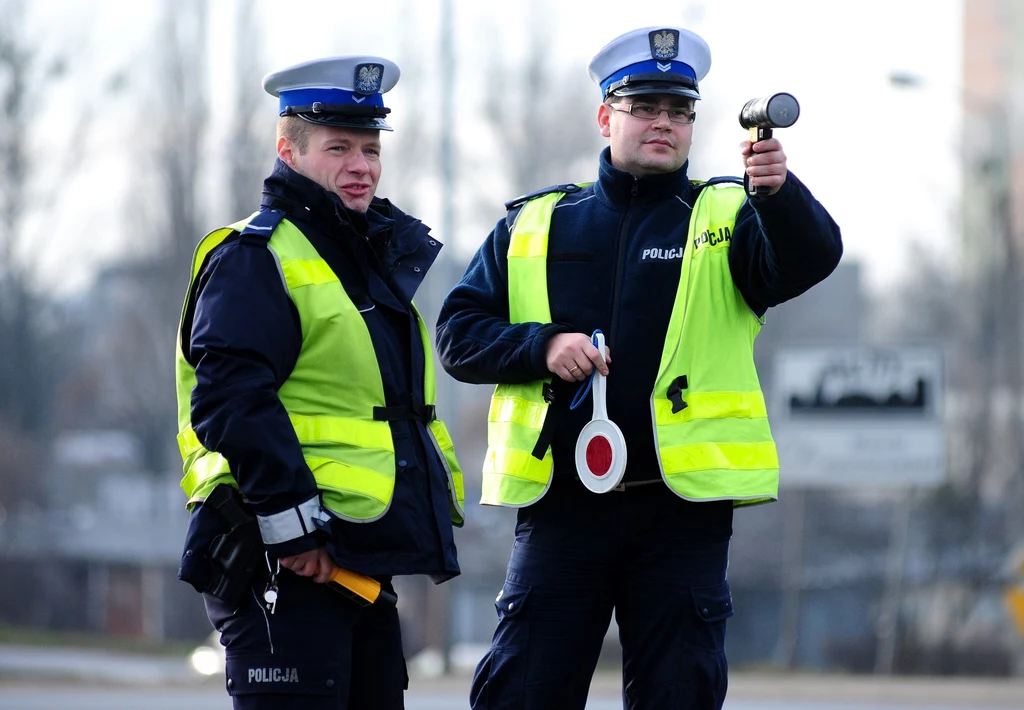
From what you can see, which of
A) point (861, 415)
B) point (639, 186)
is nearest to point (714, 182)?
point (639, 186)

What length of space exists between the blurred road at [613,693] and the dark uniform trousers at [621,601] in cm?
664

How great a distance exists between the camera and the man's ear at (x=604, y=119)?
440 centimetres

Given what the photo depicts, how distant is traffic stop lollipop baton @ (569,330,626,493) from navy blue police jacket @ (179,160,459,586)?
36 centimetres

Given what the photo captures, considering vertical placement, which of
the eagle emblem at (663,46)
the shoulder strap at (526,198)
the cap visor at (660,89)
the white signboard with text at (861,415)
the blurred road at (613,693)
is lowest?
the blurred road at (613,693)

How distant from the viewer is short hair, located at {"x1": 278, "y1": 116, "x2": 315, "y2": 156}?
13.0 feet

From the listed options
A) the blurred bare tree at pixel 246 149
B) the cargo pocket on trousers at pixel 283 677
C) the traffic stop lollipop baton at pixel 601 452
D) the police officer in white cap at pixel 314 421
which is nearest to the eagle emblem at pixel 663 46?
the police officer in white cap at pixel 314 421

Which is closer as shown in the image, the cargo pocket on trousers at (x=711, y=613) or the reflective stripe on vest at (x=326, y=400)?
the reflective stripe on vest at (x=326, y=400)

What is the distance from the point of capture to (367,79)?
3996 millimetres

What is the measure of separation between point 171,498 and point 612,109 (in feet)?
92.6

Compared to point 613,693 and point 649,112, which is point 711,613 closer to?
point 649,112

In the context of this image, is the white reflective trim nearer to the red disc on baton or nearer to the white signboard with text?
the red disc on baton

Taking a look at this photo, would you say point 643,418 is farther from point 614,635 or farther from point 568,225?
point 614,635

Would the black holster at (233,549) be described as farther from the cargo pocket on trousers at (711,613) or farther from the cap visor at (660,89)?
the cap visor at (660,89)

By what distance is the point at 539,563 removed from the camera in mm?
4211
